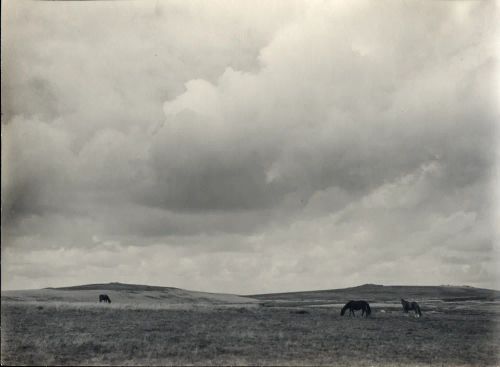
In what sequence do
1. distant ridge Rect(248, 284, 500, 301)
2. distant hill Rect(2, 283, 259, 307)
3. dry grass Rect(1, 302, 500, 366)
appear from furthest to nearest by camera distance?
distant ridge Rect(248, 284, 500, 301), distant hill Rect(2, 283, 259, 307), dry grass Rect(1, 302, 500, 366)

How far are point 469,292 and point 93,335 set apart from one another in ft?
513

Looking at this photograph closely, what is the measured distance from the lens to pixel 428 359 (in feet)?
65.6

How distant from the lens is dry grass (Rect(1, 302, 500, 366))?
18.4 m

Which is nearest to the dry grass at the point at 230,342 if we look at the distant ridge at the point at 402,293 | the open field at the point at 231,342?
the open field at the point at 231,342

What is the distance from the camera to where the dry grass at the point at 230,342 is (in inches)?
726

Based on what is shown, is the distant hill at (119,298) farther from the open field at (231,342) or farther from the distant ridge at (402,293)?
the distant ridge at (402,293)

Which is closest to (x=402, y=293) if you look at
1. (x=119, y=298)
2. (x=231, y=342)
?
(x=119, y=298)

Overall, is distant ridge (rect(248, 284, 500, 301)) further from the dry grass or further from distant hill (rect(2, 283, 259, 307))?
the dry grass

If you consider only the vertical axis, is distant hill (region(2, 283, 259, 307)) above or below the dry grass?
above

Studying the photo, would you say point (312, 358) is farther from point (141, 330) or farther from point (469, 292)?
point (469, 292)

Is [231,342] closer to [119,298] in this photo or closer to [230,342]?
[230,342]

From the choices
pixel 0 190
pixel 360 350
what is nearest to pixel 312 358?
pixel 360 350

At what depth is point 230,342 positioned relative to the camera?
2231cm

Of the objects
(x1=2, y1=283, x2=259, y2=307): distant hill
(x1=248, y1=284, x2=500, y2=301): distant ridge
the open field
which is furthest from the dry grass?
(x1=248, y1=284, x2=500, y2=301): distant ridge
